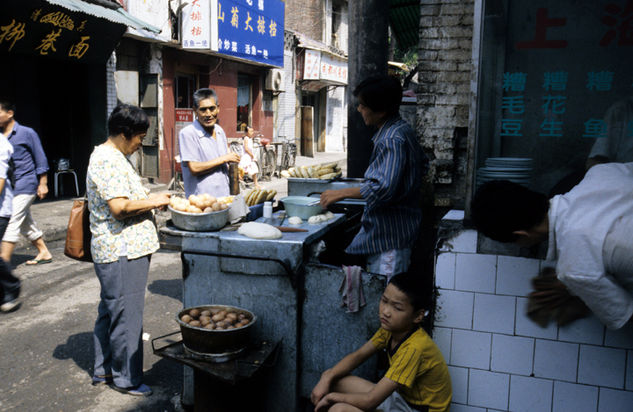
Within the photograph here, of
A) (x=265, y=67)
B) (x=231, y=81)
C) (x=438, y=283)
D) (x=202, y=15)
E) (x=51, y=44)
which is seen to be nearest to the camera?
(x=438, y=283)

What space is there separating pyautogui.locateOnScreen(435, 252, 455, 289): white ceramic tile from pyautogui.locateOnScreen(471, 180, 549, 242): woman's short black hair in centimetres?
84

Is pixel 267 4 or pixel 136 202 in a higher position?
pixel 267 4

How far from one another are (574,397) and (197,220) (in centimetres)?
251

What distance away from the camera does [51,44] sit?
354 inches

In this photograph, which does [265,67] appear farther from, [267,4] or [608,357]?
[608,357]

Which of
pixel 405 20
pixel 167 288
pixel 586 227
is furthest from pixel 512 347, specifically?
pixel 405 20

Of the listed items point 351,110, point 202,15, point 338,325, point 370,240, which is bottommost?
point 338,325

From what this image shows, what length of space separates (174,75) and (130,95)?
2.81 m

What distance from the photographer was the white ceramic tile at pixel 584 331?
2.80 m

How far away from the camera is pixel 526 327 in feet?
9.64

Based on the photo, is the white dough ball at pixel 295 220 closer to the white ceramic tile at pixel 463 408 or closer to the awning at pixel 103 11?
the white ceramic tile at pixel 463 408

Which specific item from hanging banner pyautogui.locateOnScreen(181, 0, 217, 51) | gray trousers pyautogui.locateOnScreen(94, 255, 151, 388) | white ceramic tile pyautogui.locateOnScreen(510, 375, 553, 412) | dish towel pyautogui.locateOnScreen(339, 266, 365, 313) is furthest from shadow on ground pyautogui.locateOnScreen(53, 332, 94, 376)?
hanging banner pyautogui.locateOnScreen(181, 0, 217, 51)

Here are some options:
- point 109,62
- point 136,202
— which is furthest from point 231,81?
point 136,202

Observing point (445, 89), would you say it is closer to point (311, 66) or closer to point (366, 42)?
point (366, 42)
